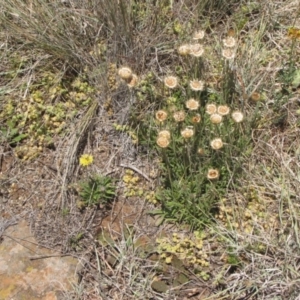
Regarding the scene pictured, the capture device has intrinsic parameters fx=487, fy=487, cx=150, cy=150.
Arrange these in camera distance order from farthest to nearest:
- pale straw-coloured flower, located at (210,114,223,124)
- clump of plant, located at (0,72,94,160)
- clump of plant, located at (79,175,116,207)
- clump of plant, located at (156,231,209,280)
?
clump of plant, located at (0,72,94,160), clump of plant, located at (79,175,116,207), clump of plant, located at (156,231,209,280), pale straw-coloured flower, located at (210,114,223,124)

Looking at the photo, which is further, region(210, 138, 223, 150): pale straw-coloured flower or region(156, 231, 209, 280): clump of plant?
region(156, 231, 209, 280): clump of plant

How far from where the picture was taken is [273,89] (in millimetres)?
2082

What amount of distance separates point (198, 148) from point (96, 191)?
0.43 m

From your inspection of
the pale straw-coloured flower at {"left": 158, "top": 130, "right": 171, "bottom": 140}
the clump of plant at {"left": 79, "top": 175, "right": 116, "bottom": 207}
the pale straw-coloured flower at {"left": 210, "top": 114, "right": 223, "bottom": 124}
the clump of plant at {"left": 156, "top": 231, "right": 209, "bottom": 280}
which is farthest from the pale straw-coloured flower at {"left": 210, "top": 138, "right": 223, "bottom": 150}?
the clump of plant at {"left": 79, "top": 175, "right": 116, "bottom": 207}

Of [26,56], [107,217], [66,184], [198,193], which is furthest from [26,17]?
[198,193]

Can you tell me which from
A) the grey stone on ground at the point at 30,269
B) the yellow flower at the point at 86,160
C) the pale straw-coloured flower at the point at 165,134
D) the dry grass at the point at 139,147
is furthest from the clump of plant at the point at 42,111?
the pale straw-coloured flower at the point at 165,134

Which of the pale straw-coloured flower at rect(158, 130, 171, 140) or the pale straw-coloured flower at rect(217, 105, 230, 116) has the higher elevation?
the pale straw-coloured flower at rect(217, 105, 230, 116)

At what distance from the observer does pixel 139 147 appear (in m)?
2.02

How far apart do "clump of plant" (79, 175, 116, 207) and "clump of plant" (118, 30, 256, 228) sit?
202mm

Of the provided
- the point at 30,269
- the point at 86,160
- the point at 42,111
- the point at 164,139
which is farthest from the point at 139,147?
the point at 30,269

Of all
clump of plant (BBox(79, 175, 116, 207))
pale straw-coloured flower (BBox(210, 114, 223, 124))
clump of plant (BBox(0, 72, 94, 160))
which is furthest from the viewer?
clump of plant (BBox(0, 72, 94, 160))

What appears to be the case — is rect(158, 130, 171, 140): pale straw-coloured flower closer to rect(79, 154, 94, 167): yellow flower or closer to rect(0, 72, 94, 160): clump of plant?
rect(79, 154, 94, 167): yellow flower

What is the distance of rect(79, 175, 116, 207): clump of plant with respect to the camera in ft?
6.19

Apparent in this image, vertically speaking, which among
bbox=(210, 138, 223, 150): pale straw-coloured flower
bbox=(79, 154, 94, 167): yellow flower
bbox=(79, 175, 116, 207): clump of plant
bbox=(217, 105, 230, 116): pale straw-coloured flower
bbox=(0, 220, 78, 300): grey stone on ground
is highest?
bbox=(217, 105, 230, 116): pale straw-coloured flower
